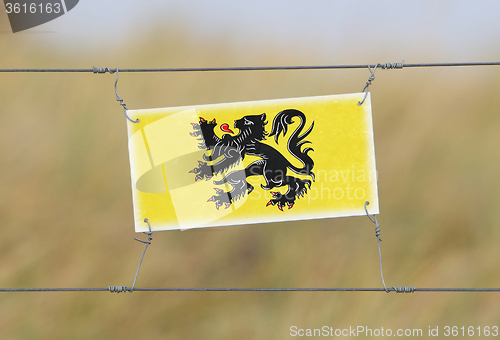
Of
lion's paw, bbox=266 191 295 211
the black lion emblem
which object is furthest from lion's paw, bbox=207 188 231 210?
lion's paw, bbox=266 191 295 211

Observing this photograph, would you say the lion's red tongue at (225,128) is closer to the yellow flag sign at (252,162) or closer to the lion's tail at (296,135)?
the yellow flag sign at (252,162)

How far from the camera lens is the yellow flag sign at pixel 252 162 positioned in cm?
156

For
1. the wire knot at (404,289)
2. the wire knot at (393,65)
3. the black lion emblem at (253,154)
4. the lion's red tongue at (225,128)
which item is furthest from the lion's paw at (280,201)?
the wire knot at (393,65)

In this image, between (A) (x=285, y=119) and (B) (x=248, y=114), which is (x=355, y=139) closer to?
(A) (x=285, y=119)

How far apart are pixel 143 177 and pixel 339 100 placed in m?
0.72

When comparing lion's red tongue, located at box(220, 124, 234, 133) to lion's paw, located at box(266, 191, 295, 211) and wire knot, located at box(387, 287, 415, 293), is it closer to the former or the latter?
lion's paw, located at box(266, 191, 295, 211)

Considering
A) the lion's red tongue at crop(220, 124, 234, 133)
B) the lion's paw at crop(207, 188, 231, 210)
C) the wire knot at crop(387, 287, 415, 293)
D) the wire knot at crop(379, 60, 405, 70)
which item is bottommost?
the wire knot at crop(387, 287, 415, 293)

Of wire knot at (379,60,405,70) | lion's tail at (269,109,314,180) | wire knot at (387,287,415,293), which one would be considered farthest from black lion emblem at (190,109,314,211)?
wire knot at (387,287,415,293)

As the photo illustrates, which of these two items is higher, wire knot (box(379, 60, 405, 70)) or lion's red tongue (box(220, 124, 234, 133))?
wire knot (box(379, 60, 405, 70))

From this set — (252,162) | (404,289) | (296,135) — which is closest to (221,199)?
(252,162)

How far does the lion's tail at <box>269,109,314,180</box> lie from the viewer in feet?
5.11

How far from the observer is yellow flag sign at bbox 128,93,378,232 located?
1559 mm

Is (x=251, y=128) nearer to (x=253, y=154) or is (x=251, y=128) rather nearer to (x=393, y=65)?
(x=253, y=154)

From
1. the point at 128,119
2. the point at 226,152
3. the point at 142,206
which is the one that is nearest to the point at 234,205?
the point at 226,152
